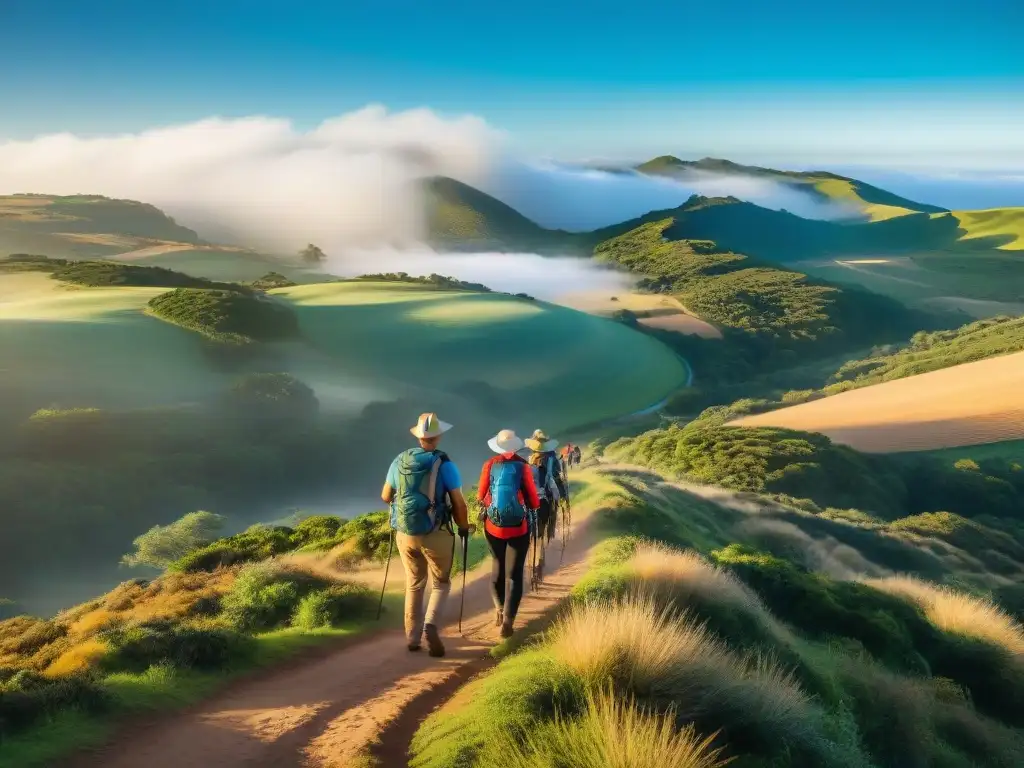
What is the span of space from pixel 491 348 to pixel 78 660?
79401 millimetres

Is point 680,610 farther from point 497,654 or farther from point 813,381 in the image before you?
point 813,381

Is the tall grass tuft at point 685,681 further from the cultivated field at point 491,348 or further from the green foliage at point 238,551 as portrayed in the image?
the cultivated field at point 491,348

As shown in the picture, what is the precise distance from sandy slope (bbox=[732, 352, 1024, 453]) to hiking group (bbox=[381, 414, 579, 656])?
5031cm

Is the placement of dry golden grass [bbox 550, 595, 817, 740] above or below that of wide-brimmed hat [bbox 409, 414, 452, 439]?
below

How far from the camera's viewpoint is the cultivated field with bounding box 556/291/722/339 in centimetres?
16388

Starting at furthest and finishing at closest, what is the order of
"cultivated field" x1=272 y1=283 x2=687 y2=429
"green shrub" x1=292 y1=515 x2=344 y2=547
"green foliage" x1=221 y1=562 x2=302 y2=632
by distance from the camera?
"cultivated field" x1=272 y1=283 x2=687 y2=429 < "green shrub" x1=292 y1=515 x2=344 y2=547 < "green foliage" x1=221 y1=562 x2=302 y2=632

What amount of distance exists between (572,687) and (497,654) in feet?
6.22

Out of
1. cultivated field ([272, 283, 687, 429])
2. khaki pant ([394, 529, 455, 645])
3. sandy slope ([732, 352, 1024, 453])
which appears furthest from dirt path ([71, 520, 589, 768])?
cultivated field ([272, 283, 687, 429])

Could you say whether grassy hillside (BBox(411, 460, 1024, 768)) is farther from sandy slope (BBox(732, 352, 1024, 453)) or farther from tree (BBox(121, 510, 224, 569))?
sandy slope (BBox(732, 352, 1024, 453))

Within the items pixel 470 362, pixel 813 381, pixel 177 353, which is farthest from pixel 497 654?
pixel 813 381

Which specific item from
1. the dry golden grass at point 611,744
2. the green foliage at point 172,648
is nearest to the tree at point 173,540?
the green foliage at point 172,648

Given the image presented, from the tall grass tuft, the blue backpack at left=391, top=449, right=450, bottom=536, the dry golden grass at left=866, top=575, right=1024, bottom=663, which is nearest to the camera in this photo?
the tall grass tuft

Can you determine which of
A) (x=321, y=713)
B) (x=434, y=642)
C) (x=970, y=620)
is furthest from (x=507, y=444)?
(x=970, y=620)

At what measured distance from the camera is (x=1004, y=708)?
11281 millimetres
